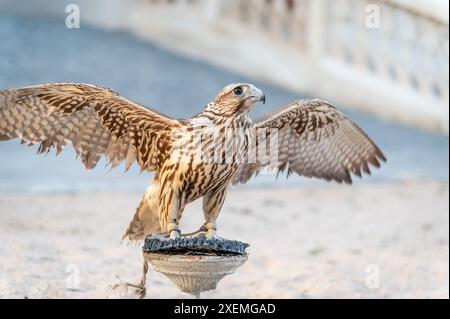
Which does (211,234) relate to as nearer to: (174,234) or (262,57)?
(174,234)

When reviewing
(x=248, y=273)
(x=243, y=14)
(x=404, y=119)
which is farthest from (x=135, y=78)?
(x=248, y=273)

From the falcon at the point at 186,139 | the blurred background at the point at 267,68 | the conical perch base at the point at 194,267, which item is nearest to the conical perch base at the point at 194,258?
the conical perch base at the point at 194,267

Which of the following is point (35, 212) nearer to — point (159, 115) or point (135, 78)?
point (159, 115)

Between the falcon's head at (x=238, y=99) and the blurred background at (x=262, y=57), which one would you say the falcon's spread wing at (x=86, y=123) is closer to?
the falcon's head at (x=238, y=99)

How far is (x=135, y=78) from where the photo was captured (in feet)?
45.2

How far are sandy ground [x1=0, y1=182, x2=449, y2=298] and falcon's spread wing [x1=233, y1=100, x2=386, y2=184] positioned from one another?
1.21 meters

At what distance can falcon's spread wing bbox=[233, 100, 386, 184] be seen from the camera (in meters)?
5.32

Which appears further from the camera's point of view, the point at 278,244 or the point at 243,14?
the point at 243,14

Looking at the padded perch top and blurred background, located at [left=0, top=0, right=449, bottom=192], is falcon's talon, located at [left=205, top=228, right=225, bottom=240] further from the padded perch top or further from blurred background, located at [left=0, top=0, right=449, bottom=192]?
blurred background, located at [left=0, top=0, right=449, bottom=192]

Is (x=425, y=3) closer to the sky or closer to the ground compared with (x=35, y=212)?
closer to the sky

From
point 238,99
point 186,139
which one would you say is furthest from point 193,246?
point 238,99

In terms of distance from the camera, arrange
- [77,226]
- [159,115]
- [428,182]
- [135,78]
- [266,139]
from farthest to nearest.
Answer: [135,78] < [428,182] < [77,226] < [266,139] < [159,115]
